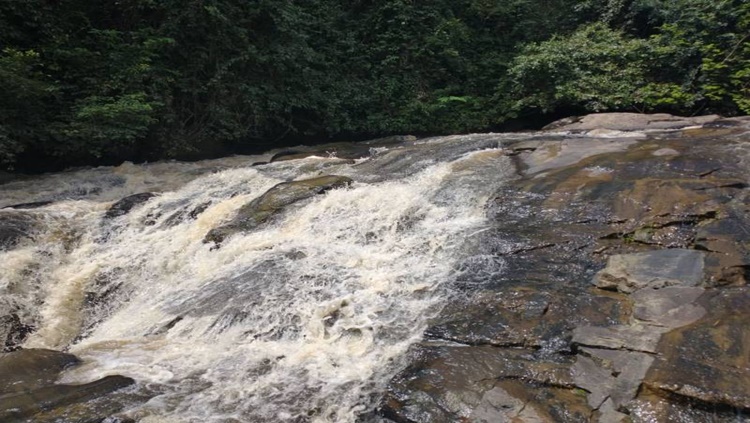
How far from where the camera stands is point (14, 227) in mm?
8117

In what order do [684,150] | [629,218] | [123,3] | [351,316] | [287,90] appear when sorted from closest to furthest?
[351,316]
[629,218]
[684,150]
[123,3]
[287,90]

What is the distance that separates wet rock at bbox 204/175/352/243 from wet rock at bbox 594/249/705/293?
4.63m

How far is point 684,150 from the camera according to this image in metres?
7.88

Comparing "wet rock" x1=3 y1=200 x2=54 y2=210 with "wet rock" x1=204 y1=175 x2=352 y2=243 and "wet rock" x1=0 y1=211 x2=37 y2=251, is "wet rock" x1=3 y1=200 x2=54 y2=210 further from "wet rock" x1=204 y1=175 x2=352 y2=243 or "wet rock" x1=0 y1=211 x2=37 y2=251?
"wet rock" x1=204 y1=175 x2=352 y2=243

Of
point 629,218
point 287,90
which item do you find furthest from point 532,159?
point 287,90

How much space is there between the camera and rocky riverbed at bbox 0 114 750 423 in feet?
13.4

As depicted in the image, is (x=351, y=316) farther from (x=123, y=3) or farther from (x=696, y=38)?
(x=696, y=38)

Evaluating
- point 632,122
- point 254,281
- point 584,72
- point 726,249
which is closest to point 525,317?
point 726,249

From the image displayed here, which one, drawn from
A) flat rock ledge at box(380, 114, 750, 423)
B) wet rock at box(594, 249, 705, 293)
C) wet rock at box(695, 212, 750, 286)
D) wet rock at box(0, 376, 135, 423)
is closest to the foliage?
flat rock ledge at box(380, 114, 750, 423)

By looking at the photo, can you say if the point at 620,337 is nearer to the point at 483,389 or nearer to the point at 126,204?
the point at 483,389

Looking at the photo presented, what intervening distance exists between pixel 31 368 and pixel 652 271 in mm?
6150

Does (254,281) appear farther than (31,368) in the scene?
Yes

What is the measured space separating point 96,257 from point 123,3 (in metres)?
7.68

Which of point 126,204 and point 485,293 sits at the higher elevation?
point 126,204
